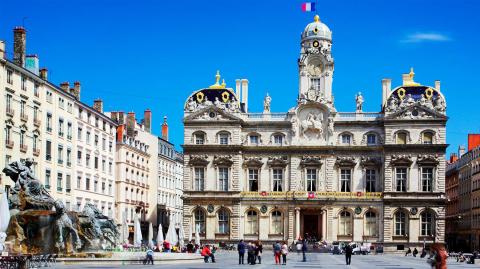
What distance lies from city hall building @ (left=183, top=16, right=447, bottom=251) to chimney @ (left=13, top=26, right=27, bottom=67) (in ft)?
110

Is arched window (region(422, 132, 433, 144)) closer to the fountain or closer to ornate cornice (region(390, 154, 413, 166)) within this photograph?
ornate cornice (region(390, 154, 413, 166))

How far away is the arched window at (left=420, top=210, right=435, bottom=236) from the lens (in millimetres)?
101350

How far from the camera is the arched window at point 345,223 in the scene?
10362cm

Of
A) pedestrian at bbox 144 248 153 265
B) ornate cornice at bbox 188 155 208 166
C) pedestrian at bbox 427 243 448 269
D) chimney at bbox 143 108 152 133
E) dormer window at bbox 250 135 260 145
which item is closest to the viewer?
pedestrian at bbox 427 243 448 269

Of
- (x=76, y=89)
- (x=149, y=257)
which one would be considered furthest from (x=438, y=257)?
(x=76, y=89)

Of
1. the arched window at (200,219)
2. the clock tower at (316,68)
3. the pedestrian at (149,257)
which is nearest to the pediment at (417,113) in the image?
the clock tower at (316,68)

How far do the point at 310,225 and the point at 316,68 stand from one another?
19.1 meters

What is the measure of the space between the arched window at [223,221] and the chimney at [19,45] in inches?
1497

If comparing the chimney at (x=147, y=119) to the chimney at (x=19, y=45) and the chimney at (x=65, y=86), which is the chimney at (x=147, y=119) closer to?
the chimney at (x=65, y=86)

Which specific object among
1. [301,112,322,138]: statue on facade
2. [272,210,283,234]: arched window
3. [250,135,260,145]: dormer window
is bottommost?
[272,210,283,234]: arched window

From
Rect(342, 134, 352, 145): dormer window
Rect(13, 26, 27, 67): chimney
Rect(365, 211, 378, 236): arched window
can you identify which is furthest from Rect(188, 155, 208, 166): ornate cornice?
Rect(13, 26, 27, 67): chimney

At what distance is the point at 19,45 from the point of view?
74312mm

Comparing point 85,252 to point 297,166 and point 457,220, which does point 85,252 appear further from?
point 457,220

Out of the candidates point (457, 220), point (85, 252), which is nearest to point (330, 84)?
point (457, 220)
